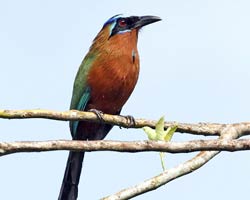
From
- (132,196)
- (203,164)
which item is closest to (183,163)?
(203,164)

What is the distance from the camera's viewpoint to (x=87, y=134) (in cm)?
759

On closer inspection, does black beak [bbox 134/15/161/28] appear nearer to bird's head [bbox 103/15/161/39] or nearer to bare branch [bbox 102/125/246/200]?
bird's head [bbox 103/15/161/39]

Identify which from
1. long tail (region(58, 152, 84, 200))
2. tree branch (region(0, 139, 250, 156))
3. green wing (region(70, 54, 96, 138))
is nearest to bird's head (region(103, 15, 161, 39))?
green wing (region(70, 54, 96, 138))

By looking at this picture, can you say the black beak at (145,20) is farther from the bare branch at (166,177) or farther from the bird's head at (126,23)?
the bare branch at (166,177)

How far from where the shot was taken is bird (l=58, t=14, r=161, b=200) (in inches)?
285

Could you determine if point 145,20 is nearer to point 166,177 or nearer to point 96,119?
point 96,119

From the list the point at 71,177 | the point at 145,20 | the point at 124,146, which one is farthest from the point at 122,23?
the point at 124,146

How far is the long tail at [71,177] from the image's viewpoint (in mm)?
6645

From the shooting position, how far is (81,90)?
24.8 ft

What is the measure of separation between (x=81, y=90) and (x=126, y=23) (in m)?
1.07

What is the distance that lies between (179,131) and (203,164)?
0.67 metres

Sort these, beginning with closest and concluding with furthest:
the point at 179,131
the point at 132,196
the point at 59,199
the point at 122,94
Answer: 1. the point at 132,196
2. the point at 179,131
3. the point at 59,199
4. the point at 122,94

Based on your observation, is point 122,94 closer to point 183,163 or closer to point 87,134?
point 87,134

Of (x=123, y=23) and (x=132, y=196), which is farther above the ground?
(x=123, y=23)
